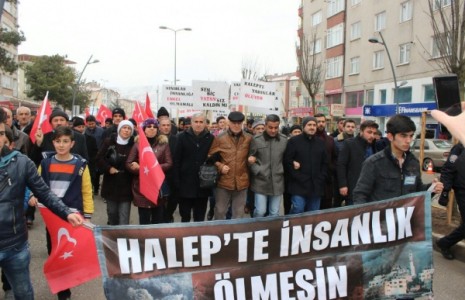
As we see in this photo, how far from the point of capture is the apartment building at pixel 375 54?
2867cm

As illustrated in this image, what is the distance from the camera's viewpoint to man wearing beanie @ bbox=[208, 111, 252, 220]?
620 centimetres

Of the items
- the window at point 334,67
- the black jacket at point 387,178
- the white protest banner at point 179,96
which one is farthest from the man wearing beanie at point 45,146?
the window at point 334,67

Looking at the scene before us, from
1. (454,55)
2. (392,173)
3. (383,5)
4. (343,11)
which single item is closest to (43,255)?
(392,173)

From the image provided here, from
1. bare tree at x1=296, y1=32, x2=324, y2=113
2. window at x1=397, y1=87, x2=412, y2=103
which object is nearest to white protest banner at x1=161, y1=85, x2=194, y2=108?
window at x1=397, y1=87, x2=412, y2=103

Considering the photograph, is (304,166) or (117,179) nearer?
(117,179)

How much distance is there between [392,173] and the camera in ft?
12.8

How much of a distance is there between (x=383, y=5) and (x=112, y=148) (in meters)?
32.1

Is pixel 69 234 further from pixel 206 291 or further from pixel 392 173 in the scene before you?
pixel 392 173

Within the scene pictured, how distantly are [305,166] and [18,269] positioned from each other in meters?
4.14

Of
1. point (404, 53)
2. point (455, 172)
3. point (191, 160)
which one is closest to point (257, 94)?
point (191, 160)

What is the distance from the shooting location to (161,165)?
19.4 feet

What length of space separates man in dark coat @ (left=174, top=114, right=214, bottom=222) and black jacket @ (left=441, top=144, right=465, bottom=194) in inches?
120

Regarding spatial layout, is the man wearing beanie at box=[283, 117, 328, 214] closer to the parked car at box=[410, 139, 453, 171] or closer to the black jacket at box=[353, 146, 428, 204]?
the black jacket at box=[353, 146, 428, 204]

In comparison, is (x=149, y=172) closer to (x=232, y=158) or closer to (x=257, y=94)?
(x=232, y=158)
